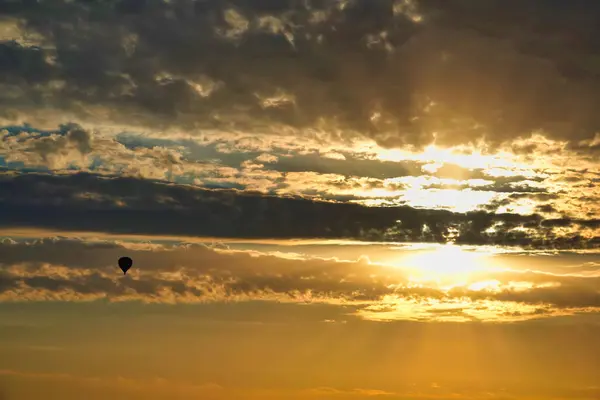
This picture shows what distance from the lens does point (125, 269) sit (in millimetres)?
187375

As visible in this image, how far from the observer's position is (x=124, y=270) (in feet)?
611

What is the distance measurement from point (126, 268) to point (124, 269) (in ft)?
4.16

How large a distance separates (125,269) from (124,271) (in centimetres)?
278

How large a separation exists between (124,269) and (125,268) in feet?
3.11

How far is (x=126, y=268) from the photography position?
188625mm

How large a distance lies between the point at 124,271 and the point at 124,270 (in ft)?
5.52

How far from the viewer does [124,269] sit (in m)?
188

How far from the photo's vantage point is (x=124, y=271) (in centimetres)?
18475

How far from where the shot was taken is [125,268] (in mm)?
188375

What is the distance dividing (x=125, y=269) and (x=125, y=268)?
3.80ft

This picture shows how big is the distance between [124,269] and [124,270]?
55.8 inches

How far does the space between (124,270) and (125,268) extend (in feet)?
7.46
